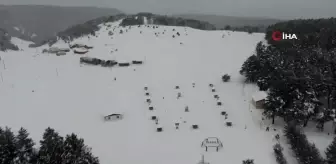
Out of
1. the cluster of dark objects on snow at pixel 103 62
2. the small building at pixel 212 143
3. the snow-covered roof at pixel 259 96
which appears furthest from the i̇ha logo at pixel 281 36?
the small building at pixel 212 143

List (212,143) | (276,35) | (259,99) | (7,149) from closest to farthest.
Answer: (7,149)
(212,143)
(259,99)
(276,35)

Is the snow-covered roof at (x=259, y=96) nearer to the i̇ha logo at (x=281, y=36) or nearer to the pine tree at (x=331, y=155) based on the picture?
the pine tree at (x=331, y=155)

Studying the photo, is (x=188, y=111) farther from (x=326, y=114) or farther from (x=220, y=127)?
(x=326, y=114)

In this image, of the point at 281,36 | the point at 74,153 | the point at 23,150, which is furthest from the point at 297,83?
the point at 281,36

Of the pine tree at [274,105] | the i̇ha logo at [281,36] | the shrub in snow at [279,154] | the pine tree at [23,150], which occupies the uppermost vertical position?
the i̇ha logo at [281,36]

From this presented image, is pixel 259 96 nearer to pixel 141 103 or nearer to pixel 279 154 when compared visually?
pixel 279 154

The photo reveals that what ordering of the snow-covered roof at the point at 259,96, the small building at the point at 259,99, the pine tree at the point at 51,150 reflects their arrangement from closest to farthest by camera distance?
the pine tree at the point at 51,150, the small building at the point at 259,99, the snow-covered roof at the point at 259,96

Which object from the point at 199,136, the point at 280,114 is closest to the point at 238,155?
the point at 199,136
